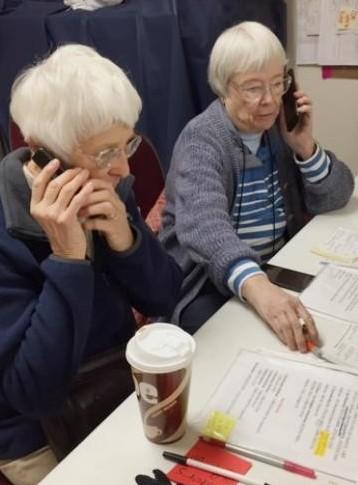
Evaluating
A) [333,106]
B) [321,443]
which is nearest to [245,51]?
[321,443]

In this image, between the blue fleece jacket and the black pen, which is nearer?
the black pen

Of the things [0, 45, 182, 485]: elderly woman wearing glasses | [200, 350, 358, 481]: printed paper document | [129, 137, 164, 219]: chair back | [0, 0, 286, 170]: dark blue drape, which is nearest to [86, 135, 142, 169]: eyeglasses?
[0, 45, 182, 485]: elderly woman wearing glasses

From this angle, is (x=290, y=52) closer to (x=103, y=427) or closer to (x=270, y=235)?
(x=270, y=235)

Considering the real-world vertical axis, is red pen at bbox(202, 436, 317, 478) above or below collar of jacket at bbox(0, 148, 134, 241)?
below

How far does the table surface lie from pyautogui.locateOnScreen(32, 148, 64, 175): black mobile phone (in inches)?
17.0

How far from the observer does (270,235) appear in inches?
65.0

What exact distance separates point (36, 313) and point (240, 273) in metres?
0.49

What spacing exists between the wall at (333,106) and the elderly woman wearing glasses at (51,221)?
193cm

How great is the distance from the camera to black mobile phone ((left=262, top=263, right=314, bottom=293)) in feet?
4.18

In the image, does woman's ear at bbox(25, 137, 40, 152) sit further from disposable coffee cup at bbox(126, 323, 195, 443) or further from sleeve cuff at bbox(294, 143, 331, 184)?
sleeve cuff at bbox(294, 143, 331, 184)

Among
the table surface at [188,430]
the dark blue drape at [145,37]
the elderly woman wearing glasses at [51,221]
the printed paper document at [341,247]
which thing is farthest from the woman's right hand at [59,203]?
the dark blue drape at [145,37]

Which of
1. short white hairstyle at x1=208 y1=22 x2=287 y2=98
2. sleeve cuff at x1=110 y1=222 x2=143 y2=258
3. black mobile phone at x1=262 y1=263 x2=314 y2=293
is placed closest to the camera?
sleeve cuff at x1=110 y1=222 x2=143 y2=258

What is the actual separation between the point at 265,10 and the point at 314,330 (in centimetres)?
195

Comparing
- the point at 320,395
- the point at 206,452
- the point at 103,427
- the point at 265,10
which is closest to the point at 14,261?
the point at 103,427
